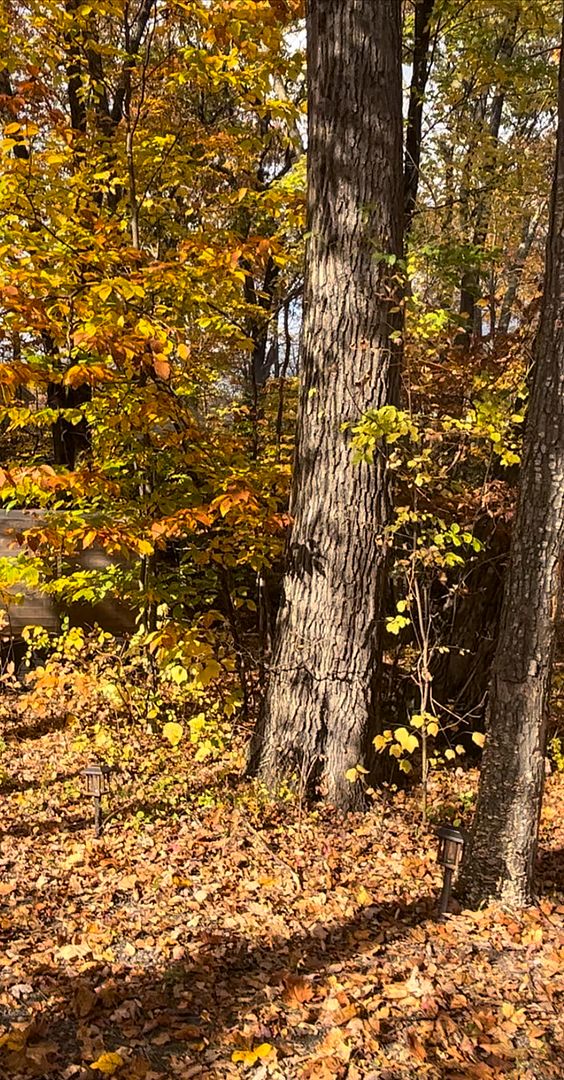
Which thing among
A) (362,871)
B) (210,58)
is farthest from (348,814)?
(210,58)

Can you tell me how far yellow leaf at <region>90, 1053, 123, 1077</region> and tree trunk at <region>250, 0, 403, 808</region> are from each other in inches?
88.3

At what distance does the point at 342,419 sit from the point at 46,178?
10.8 ft

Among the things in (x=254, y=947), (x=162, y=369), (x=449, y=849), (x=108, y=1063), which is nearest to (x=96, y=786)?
(x=254, y=947)

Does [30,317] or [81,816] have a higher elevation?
[30,317]

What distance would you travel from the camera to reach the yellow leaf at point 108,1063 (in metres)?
2.82

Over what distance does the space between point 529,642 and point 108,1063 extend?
8.24 ft

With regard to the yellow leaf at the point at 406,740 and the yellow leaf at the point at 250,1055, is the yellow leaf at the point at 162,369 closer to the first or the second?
the yellow leaf at the point at 406,740

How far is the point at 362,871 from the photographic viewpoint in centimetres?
445

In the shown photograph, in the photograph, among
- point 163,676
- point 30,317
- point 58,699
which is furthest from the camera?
point 58,699

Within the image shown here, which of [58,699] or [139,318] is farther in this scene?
[58,699]

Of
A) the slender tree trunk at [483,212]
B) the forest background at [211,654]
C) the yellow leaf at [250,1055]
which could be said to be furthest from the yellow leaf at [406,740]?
the slender tree trunk at [483,212]

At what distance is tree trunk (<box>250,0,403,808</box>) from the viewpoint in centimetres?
458

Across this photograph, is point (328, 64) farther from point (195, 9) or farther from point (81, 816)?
point (81, 816)

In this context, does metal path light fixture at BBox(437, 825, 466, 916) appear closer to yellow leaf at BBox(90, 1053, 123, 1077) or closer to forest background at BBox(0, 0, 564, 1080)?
forest background at BBox(0, 0, 564, 1080)
